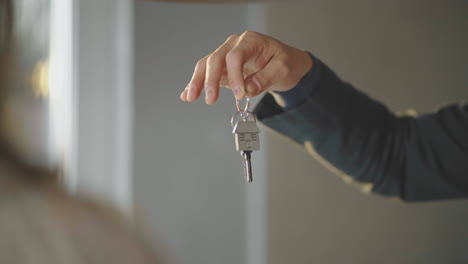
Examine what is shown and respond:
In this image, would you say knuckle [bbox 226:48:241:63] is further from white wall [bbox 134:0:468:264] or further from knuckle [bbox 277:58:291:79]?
white wall [bbox 134:0:468:264]

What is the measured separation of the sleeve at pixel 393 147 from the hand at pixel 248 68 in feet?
0.47

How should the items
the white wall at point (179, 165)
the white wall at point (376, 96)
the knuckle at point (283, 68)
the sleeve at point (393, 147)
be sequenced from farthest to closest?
the white wall at point (179, 165)
the white wall at point (376, 96)
the sleeve at point (393, 147)
the knuckle at point (283, 68)

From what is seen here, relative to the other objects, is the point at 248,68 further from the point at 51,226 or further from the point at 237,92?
the point at 51,226

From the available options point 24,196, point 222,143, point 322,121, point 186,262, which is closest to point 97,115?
point 222,143

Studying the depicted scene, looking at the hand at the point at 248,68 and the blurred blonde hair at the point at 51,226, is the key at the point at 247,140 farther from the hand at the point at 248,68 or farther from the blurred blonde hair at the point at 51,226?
the blurred blonde hair at the point at 51,226

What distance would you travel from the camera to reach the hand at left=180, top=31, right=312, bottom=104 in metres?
0.41

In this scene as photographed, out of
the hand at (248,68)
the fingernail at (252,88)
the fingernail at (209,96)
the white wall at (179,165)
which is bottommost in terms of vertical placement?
the white wall at (179,165)

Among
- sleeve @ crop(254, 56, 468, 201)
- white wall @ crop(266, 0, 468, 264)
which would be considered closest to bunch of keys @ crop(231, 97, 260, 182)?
sleeve @ crop(254, 56, 468, 201)

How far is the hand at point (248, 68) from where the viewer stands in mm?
414

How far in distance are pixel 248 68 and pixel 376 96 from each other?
0.72 meters

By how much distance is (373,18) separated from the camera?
3.59 feet

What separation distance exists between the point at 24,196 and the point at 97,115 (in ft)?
3.28

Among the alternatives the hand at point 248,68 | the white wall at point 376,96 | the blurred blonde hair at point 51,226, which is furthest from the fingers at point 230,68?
the white wall at point 376,96

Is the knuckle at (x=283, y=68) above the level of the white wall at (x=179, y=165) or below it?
above
